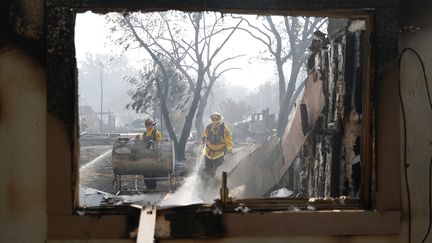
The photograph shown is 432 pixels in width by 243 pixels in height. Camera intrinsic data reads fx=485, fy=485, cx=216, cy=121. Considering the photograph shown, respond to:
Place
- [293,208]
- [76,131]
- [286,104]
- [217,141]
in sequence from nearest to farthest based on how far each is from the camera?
[76,131]
[293,208]
[217,141]
[286,104]

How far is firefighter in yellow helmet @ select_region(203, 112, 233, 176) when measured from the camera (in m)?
11.1

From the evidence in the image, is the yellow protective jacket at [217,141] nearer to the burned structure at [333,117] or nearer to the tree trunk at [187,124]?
the burned structure at [333,117]

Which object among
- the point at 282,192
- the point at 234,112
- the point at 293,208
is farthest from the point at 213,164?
the point at 234,112

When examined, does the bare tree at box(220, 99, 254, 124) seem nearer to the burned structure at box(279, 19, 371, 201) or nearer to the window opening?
the window opening

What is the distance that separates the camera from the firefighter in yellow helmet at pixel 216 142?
1112cm

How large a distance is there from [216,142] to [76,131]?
8.12 metres

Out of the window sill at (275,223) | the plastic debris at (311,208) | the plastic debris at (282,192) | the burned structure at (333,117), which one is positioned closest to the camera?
the window sill at (275,223)

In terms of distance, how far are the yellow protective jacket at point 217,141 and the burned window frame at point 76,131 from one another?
25.1ft

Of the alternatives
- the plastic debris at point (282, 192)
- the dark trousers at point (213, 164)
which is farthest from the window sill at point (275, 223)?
the dark trousers at point (213, 164)

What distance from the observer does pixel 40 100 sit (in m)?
3.18

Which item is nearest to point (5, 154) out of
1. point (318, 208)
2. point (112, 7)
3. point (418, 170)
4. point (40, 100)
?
point (40, 100)

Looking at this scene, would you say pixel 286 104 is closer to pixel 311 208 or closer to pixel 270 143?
pixel 270 143

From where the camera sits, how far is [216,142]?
37.0 ft

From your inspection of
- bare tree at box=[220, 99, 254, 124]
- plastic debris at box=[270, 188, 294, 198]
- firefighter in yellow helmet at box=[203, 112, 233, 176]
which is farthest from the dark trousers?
bare tree at box=[220, 99, 254, 124]
